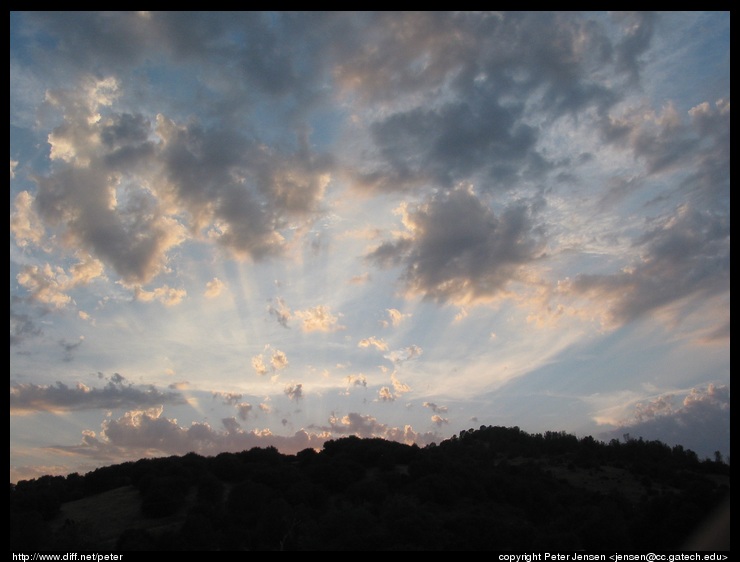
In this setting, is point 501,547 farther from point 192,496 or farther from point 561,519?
point 192,496

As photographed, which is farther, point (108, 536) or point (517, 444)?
point (517, 444)

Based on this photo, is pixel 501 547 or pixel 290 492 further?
pixel 290 492

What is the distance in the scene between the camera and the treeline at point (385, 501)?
25328mm

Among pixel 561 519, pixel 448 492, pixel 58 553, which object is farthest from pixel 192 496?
pixel 561 519

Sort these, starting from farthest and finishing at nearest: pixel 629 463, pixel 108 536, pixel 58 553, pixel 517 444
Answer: pixel 517 444
pixel 629 463
pixel 108 536
pixel 58 553

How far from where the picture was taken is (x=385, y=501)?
1209 inches

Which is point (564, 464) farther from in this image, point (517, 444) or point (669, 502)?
point (669, 502)

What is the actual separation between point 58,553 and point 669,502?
31.6 metres

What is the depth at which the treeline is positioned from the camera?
83.1ft

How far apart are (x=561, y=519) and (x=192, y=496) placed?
72.4 feet

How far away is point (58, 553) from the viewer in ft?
77.5

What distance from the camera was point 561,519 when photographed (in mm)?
29203

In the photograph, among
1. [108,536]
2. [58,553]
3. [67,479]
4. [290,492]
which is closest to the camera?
[58,553]
